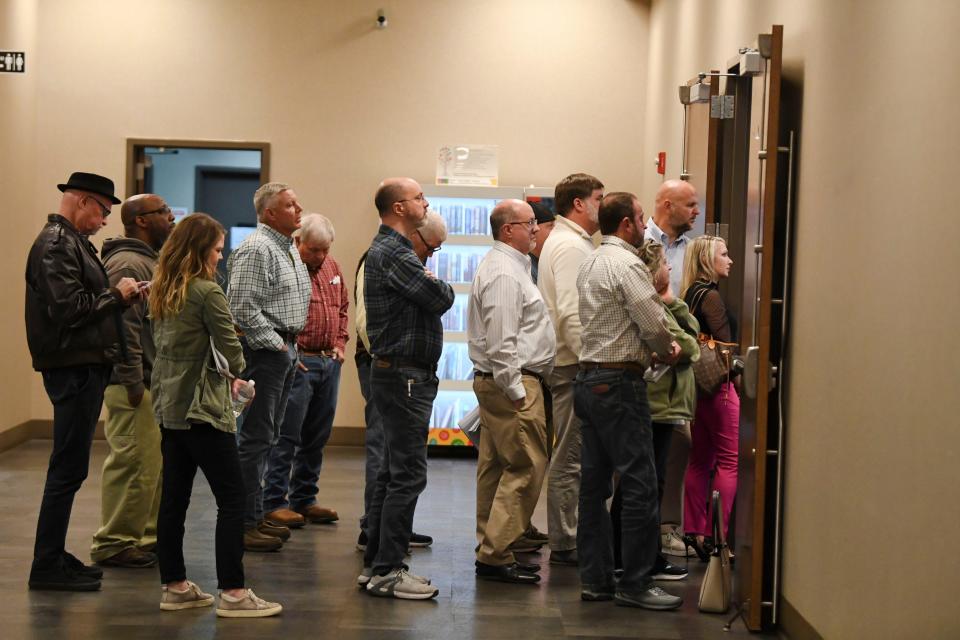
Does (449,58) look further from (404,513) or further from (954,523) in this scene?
(954,523)

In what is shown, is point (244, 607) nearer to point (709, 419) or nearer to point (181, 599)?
point (181, 599)

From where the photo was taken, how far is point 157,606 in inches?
182

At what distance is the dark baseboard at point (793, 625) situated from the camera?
414 centimetres

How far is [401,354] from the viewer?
473 centimetres

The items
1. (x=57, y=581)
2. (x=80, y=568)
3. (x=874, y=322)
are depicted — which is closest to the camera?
(x=874, y=322)

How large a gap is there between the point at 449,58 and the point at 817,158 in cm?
538

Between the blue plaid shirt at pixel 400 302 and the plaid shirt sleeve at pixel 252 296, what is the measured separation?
763 millimetres

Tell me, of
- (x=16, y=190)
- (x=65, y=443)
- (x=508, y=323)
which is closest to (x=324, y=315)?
(x=508, y=323)

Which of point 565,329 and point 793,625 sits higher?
point 565,329

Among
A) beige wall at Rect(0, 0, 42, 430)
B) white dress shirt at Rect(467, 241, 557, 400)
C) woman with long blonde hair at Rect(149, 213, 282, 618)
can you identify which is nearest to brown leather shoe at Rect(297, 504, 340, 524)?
white dress shirt at Rect(467, 241, 557, 400)

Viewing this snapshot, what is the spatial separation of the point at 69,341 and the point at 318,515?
205cm

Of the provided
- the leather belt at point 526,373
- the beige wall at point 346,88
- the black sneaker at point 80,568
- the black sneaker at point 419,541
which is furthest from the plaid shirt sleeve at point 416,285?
the beige wall at point 346,88

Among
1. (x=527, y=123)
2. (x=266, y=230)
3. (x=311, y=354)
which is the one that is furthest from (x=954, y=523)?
(x=527, y=123)

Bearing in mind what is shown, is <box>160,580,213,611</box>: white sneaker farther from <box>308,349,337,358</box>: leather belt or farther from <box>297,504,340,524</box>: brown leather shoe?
<box>308,349,337,358</box>: leather belt
